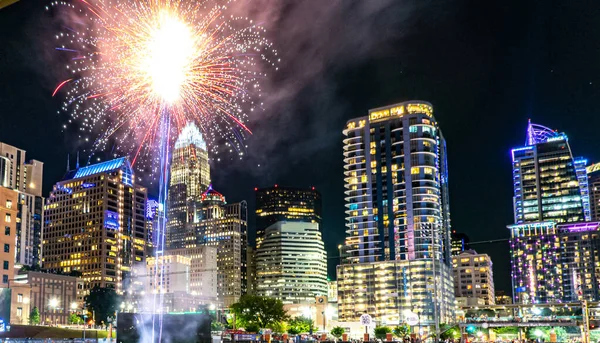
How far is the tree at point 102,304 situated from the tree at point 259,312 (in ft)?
103

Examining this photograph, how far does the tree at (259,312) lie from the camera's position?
125 metres

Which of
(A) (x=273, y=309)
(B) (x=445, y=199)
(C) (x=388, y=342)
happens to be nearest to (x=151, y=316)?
(C) (x=388, y=342)

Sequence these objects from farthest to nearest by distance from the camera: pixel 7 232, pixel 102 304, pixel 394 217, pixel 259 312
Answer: pixel 394 217
pixel 102 304
pixel 259 312
pixel 7 232

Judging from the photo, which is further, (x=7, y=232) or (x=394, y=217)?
(x=394, y=217)

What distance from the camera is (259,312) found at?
126500mm

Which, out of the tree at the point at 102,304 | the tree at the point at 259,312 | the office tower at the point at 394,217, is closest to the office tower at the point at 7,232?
the tree at the point at 259,312

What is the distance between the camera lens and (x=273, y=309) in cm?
12725

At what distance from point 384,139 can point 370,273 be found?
3508 cm

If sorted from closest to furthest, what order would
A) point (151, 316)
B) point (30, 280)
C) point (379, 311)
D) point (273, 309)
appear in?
point (151, 316) < point (273, 309) < point (30, 280) < point (379, 311)

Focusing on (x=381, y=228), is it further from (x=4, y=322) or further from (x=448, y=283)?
(x=4, y=322)

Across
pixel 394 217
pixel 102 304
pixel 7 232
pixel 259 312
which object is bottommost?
pixel 259 312

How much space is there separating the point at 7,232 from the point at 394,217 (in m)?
106

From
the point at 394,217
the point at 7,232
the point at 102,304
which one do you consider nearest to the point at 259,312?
the point at 102,304

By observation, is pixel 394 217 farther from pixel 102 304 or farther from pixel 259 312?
pixel 102 304
